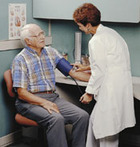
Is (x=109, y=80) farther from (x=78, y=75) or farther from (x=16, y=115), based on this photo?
(x=16, y=115)

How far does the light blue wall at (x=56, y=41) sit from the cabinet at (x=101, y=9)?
12 cm

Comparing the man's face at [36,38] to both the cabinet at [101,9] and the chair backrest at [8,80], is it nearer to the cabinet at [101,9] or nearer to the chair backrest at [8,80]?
the chair backrest at [8,80]

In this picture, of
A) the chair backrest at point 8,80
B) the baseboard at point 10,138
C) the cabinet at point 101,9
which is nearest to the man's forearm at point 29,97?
the chair backrest at point 8,80

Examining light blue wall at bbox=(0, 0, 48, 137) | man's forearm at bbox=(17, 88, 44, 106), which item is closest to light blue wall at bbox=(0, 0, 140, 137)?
light blue wall at bbox=(0, 0, 48, 137)

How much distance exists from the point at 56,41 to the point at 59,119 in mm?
1258

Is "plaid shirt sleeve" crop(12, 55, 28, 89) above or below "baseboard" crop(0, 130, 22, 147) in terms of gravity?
above

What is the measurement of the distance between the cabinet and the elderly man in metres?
0.48

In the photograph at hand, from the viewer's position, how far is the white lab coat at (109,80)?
2643mm

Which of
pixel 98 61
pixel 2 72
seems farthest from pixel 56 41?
pixel 98 61

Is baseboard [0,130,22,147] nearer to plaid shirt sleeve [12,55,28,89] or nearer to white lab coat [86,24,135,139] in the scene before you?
plaid shirt sleeve [12,55,28,89]

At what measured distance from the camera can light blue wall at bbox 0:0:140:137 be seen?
330 cm

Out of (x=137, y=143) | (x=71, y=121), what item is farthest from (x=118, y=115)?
(x=137, y=143)

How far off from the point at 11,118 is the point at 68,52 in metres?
0.96

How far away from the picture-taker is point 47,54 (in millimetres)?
3242
